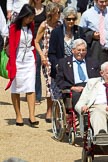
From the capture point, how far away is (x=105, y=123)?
8.63 metres

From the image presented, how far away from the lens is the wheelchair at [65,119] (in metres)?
9.72

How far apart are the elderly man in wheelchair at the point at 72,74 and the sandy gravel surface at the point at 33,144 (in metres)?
0.27

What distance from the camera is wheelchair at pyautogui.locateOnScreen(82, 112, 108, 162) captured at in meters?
8.34

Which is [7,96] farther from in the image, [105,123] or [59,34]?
[105,123]

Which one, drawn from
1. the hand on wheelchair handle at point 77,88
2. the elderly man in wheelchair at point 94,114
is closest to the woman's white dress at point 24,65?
the hand on wheelchair handle at point 77,88

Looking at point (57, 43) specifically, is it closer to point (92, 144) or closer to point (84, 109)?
point (84, 109)

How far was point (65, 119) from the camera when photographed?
32.3 ft

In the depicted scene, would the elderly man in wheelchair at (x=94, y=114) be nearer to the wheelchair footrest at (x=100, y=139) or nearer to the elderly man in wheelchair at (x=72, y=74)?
the wheelchair footrest at (x=100, y=139)

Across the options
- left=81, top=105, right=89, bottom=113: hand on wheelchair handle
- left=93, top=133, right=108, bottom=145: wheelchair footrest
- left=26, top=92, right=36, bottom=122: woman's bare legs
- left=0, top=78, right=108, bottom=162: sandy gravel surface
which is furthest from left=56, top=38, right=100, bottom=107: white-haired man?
left=93, top=133, right=108, bottom=145: wheelchair footrest

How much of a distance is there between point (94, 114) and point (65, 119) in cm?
118

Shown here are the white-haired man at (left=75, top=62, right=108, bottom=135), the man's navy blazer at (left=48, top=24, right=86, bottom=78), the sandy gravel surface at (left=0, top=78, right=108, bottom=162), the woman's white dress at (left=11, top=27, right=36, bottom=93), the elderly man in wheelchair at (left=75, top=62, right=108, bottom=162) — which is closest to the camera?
the elderly man in wheelchair at (left=75, top=62, right=108, bottom=162)

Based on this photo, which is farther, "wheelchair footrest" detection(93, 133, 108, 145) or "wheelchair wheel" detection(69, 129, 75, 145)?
"wheelchair wheel" detection(69, 129, 75, 145)

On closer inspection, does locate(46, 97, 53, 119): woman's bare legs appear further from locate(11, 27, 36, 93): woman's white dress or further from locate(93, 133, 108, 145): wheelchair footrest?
locate(93, 133, 108, 145): wheelchair footrest

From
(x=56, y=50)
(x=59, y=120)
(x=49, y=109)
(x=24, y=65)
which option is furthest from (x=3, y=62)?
(x=59, y=120)
